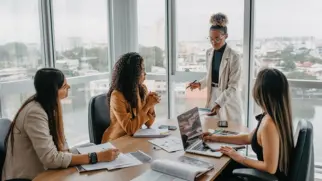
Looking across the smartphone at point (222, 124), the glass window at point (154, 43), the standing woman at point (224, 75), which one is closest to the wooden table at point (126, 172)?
the smartphone at point (222, 124)

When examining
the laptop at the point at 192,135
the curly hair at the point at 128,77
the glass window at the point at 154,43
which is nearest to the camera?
the laptop at the point at 192,135

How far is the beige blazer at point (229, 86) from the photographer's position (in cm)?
297

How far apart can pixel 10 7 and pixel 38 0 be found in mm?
303

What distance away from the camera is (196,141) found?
2.09 m

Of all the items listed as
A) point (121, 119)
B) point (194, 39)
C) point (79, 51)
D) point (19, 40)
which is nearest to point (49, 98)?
point (121, 119)

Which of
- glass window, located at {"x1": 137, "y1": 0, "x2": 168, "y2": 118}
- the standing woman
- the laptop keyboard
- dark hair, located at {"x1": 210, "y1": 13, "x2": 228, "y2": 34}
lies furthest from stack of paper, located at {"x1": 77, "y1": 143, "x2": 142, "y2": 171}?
glass window, located at {"x1": 137, "y1": 0, "x2": 168, "y2": 118}

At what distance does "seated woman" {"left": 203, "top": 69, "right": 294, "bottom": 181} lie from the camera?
1689 millimetres

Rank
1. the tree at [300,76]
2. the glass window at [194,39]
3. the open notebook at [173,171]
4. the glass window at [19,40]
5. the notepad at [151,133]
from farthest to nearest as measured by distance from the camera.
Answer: the glass window at [194,39]
the tree at [300,76]
the glass window at [19,40]
the notepad at [151,133]
the open notebook at [173,171]

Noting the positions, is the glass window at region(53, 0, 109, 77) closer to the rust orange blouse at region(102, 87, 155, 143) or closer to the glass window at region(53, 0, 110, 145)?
the glass window at region(53, 0, 110, 145)

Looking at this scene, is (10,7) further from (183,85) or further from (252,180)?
(252,180)

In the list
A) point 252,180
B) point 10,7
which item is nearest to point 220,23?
point 252,180

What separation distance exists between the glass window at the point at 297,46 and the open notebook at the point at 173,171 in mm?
2033

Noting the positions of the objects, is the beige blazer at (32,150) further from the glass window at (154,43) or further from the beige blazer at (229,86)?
the glass window at (154,43)

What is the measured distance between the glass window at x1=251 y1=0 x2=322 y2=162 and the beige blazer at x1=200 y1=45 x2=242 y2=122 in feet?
1.93
